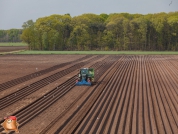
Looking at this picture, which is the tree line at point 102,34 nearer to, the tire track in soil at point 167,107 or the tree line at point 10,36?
the tire track in soil at point 167,107

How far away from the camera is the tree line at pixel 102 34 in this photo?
71812 mm

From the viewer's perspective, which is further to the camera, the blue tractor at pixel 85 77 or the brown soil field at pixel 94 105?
the blue tractor at pixel 85 77

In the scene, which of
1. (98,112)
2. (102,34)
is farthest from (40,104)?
(102,34)

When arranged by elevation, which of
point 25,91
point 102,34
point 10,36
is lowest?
point 25,91

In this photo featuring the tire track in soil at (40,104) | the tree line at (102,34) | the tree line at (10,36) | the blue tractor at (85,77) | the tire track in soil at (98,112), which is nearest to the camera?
the tire track in soil at (98,112)

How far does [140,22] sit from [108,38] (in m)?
10.2

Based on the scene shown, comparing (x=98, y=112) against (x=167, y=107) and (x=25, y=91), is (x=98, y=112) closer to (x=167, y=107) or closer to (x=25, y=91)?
(x=167, y=107)

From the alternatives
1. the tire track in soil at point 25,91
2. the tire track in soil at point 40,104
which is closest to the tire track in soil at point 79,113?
the tire track in soil at point 40,104

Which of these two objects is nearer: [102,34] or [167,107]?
[167,107]

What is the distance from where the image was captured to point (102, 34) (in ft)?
251

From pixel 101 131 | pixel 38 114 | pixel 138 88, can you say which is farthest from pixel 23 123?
pixel 138 88

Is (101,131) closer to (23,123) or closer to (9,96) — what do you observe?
(23,123)

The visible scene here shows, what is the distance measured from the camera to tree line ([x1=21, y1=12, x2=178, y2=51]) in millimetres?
71812

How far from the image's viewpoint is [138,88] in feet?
66.9
